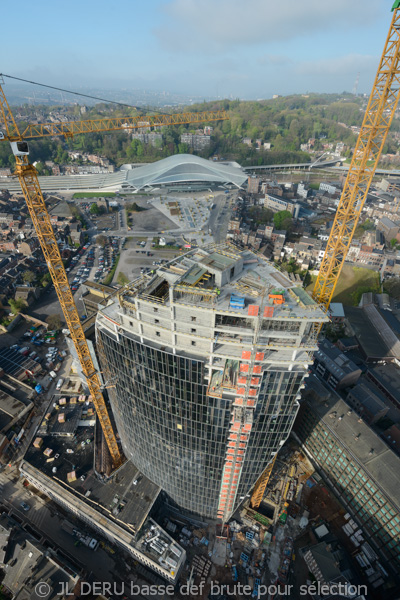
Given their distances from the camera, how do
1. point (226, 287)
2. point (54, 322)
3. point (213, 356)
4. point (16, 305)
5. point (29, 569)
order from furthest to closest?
point (16, 305) → point (54, 322) → point (29, 569) → point (226, 287) → point (213, 356)

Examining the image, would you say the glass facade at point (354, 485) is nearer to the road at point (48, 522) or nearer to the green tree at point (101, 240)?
the road at point (48, 522)

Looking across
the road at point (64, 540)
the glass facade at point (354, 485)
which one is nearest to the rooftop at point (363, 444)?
the glass facade at point (354, 485)

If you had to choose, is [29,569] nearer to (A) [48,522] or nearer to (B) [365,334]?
(A) [48,522]

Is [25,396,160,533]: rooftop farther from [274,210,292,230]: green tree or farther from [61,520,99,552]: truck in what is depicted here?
[274,210,292,230]: green tree

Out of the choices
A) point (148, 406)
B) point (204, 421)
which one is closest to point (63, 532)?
point (148, 406)

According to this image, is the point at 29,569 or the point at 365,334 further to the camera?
the point at 365,334

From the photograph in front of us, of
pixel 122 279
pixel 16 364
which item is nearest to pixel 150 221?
pixel 122 279
